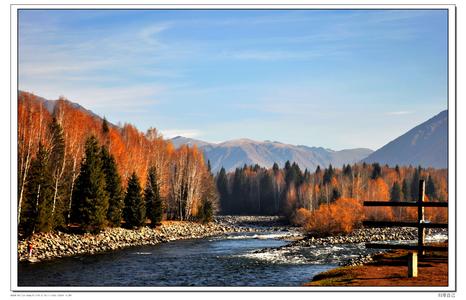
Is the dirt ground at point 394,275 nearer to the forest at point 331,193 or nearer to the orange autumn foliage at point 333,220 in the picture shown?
the forest at point 331,193

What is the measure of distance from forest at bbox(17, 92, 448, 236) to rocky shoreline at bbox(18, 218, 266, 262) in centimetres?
88

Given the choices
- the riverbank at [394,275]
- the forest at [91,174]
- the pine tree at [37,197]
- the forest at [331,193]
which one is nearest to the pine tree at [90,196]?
the forest at [91,174]

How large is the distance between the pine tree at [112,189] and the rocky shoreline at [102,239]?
964 millimetres

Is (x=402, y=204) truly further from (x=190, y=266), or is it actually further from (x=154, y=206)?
(x=154, y=206)

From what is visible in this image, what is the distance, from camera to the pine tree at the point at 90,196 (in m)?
38.8

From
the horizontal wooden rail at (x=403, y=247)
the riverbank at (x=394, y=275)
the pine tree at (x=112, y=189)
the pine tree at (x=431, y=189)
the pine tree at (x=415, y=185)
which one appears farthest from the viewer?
the pine tree at (x=415, y=185)

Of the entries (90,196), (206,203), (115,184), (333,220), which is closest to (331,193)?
(206,203)

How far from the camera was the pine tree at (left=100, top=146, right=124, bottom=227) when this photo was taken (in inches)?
1671

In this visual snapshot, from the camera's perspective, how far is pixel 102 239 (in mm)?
38250

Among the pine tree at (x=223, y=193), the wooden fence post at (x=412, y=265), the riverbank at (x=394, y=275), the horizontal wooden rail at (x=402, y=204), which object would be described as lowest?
the pine tree at (x=223, y=193)

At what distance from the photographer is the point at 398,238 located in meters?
44.3
